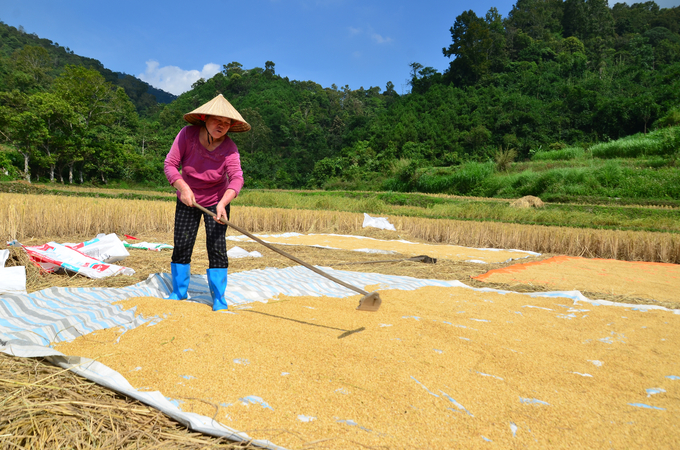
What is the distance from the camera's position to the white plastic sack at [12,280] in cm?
263

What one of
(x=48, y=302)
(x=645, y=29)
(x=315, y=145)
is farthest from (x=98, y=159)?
(x=645, y=29)

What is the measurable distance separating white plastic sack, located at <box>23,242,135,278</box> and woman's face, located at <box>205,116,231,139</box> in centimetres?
175

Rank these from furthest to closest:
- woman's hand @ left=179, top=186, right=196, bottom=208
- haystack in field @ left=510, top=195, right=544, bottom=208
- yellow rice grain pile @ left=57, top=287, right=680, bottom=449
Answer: haystack in field @ left=510, top=195, right=544, bottom=208 → woman's hand @ left=179, top=186, right=196, bottom=208 → yellow rice grain pile @ left=57, top=287, right=680, bottom=449

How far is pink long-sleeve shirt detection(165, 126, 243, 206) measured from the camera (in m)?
2.65

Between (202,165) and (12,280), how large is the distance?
4.93ft

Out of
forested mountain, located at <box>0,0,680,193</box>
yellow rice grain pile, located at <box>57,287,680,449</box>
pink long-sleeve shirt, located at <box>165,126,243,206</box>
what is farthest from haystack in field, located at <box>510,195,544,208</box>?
pink long-sleeve shirt, located at <box>165,126,243,206</box>

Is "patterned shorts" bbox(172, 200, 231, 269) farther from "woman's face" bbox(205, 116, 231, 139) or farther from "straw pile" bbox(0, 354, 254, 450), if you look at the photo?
"straw pile" bbox(0, 354, 254, 450)

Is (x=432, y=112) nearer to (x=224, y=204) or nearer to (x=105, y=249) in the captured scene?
(x=105, y=249)

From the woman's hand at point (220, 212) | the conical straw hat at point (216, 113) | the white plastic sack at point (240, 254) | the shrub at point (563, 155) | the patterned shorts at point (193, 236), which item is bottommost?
the white plastic sack at point (240, 254)

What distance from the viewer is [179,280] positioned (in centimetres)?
270

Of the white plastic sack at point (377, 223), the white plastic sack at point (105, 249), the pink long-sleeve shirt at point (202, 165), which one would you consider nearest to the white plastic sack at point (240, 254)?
the white plastic sack at point (105, 249)

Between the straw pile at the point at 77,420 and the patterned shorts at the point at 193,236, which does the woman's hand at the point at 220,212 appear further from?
the straw pile at the point at 77,420

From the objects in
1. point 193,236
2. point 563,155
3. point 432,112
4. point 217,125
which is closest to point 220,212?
point 193,236

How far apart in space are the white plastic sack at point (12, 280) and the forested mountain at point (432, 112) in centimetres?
1895
